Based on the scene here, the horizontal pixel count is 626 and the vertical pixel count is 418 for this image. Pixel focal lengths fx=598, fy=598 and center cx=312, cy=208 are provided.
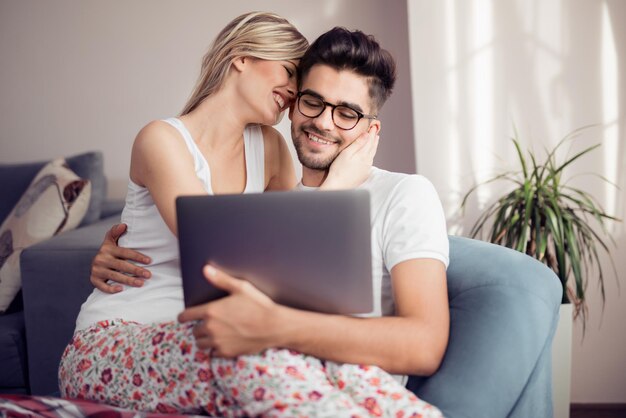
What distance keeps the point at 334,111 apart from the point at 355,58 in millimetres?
136

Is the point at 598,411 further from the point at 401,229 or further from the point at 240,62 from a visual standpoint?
the point at 240,62

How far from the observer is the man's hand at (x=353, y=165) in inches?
53.9

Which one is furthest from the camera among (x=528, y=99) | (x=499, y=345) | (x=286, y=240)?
(x=528, y=99)

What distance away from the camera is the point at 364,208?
93 centimetres

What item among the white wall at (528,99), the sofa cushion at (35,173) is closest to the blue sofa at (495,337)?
the white wall at (528,99)

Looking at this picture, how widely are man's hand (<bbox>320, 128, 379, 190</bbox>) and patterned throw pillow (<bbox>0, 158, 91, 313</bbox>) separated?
1311 millimetres

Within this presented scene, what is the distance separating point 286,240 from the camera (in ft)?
3.09

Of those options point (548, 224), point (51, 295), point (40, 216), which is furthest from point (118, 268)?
point (548, 224)

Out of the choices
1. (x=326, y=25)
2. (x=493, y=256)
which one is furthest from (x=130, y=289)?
(x=326, y=25)

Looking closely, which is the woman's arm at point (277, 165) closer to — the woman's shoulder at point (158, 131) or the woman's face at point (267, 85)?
the woman's face at point (267, 85)

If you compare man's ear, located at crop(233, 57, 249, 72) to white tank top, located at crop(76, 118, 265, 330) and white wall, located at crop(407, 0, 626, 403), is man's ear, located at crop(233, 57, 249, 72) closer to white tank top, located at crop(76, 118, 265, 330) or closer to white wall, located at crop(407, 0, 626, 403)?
white tank top, located at crop(76, 118, 265, 330)

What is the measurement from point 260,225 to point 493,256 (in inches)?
23.5

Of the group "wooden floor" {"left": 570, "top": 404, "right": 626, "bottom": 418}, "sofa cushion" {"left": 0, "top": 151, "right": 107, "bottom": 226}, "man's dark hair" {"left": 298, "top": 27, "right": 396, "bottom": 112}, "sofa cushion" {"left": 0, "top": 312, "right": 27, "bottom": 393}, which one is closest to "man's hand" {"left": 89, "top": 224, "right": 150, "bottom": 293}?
"man's dark hair" {"left": 298, "top": 27, "right": 396, "bottom": 112}

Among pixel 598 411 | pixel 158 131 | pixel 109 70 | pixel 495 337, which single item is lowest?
pixel 598 411
